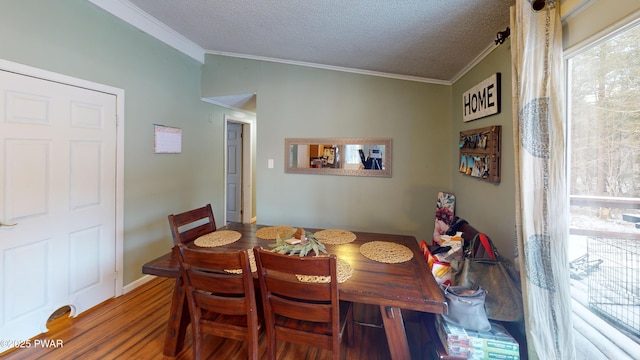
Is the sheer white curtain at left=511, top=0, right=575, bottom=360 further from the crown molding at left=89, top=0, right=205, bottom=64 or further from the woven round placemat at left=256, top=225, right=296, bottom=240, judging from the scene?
the crown molding at left=89, top=0, right=205, bottom=64

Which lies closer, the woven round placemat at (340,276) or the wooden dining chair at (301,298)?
the wooden dining chair at (301,298)

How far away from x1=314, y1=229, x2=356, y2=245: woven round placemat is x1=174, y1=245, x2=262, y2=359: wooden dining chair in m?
0.74

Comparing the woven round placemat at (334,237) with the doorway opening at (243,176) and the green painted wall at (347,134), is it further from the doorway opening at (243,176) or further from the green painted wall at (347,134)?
the doorway opening at (243,176)

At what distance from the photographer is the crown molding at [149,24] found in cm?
228

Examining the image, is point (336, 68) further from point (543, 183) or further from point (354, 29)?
point (543, 183)

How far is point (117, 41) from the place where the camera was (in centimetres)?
239

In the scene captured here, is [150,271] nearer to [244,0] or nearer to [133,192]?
[133,192]

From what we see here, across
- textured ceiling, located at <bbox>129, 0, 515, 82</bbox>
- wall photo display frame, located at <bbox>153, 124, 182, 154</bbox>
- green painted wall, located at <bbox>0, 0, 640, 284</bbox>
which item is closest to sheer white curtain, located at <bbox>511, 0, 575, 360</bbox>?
textured ceiling, located at <bbox>129, 0, 515, 82</bbox>

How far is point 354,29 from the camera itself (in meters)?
2.07

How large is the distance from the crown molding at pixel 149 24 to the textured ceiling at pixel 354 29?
0.29ft

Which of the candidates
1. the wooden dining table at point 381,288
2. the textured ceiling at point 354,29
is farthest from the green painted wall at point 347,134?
the wooden dining table at point 381,288

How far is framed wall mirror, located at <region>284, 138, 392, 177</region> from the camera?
118 inches

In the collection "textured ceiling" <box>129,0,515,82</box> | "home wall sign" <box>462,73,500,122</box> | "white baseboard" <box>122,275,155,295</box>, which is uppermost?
"textured ceiling" <box>129,0,515,82</box>

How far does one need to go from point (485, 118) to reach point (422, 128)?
34.2 inches
